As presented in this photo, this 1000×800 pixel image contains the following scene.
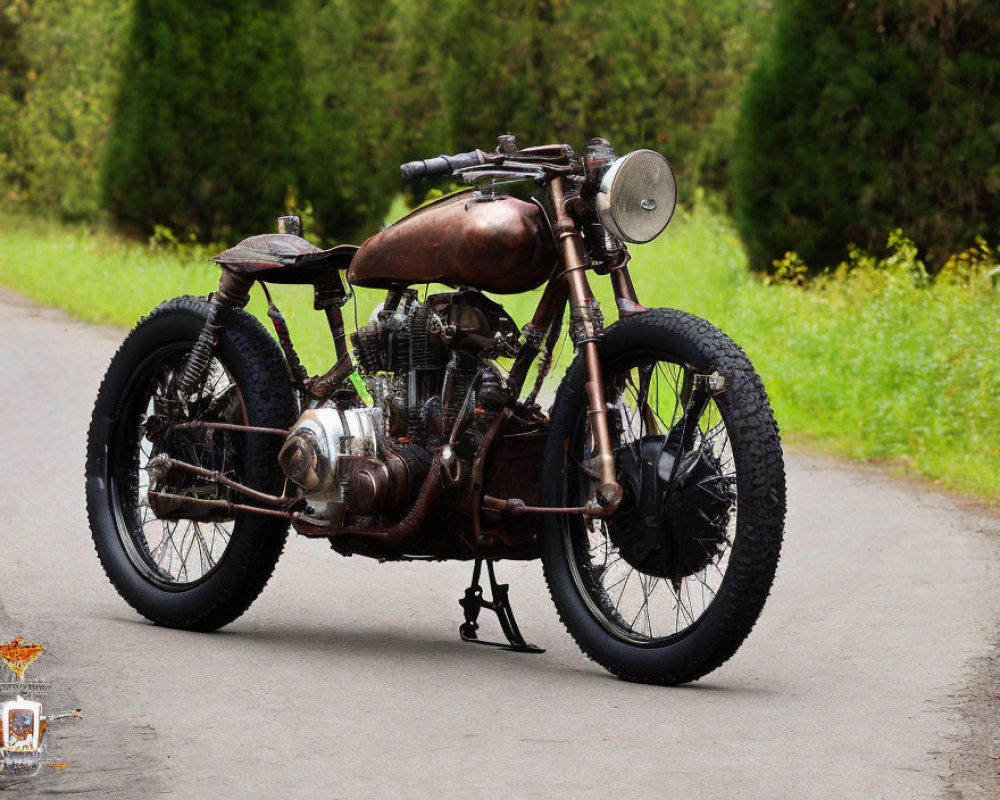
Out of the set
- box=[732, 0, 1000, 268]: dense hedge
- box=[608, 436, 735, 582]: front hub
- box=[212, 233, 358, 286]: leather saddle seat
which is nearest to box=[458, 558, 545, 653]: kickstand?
box=[608, 436, 735, 582]: front hub

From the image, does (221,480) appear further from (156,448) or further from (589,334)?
(589,334)

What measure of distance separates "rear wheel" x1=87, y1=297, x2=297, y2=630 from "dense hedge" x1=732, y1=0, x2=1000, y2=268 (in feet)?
30.2

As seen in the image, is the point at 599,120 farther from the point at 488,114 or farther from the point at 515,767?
the point at 515,767

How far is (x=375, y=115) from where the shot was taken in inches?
1136

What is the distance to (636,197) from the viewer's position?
5145 millimetres

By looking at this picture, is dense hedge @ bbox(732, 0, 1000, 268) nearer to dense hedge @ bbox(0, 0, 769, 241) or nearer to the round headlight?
dense hedge @ bbox(0, 0, 769, 241)

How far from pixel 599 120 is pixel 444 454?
1941 cm

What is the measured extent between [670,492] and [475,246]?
98 cm

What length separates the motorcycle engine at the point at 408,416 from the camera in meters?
5.45

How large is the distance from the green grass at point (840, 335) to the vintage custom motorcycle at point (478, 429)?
11.4ft

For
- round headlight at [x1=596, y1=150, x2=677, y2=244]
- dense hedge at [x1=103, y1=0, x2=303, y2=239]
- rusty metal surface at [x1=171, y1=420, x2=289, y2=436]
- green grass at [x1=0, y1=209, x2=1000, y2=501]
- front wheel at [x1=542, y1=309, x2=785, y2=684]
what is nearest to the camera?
front wheel at [x1=542, y1=309, x2=785, y2=684]

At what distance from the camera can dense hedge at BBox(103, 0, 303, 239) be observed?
19688 millimetres

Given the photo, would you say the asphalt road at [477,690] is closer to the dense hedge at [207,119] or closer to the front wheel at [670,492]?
the front wheel at [670,492]

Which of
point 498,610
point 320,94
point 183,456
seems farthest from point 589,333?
point 320,94
